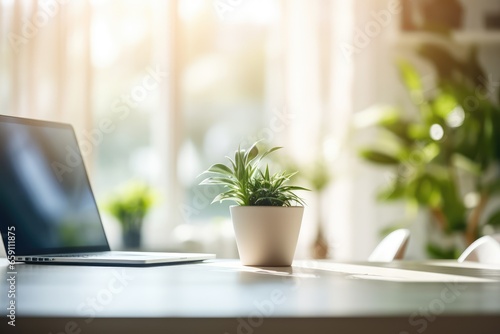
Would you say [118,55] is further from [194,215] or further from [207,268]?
[207,268]

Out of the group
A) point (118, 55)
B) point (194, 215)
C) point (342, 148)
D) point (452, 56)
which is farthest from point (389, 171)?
point (118, 55)

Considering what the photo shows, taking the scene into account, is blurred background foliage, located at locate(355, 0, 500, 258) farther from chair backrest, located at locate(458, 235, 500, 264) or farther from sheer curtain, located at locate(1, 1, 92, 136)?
chair backrest, located at locate(458, 235, 500, 264)

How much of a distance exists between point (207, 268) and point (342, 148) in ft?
9.52

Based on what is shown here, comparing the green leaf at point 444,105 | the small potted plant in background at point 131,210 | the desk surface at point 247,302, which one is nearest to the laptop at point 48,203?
the desk surface at point 247,302

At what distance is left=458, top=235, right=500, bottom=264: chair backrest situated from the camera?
1.76m

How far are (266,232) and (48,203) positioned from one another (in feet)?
1.41

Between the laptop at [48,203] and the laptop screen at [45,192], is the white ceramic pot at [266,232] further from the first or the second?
the laptop screen at [45,192]

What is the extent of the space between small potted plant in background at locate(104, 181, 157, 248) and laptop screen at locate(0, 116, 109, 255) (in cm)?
217

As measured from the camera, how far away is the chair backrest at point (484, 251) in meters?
1.76

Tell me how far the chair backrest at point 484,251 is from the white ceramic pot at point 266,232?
687 millimetres

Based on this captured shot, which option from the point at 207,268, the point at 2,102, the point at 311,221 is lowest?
the point at 311,221

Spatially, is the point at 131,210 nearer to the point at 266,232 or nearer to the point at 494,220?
the point at 494,220

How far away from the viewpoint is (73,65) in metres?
3.83

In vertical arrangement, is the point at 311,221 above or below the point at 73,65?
below
